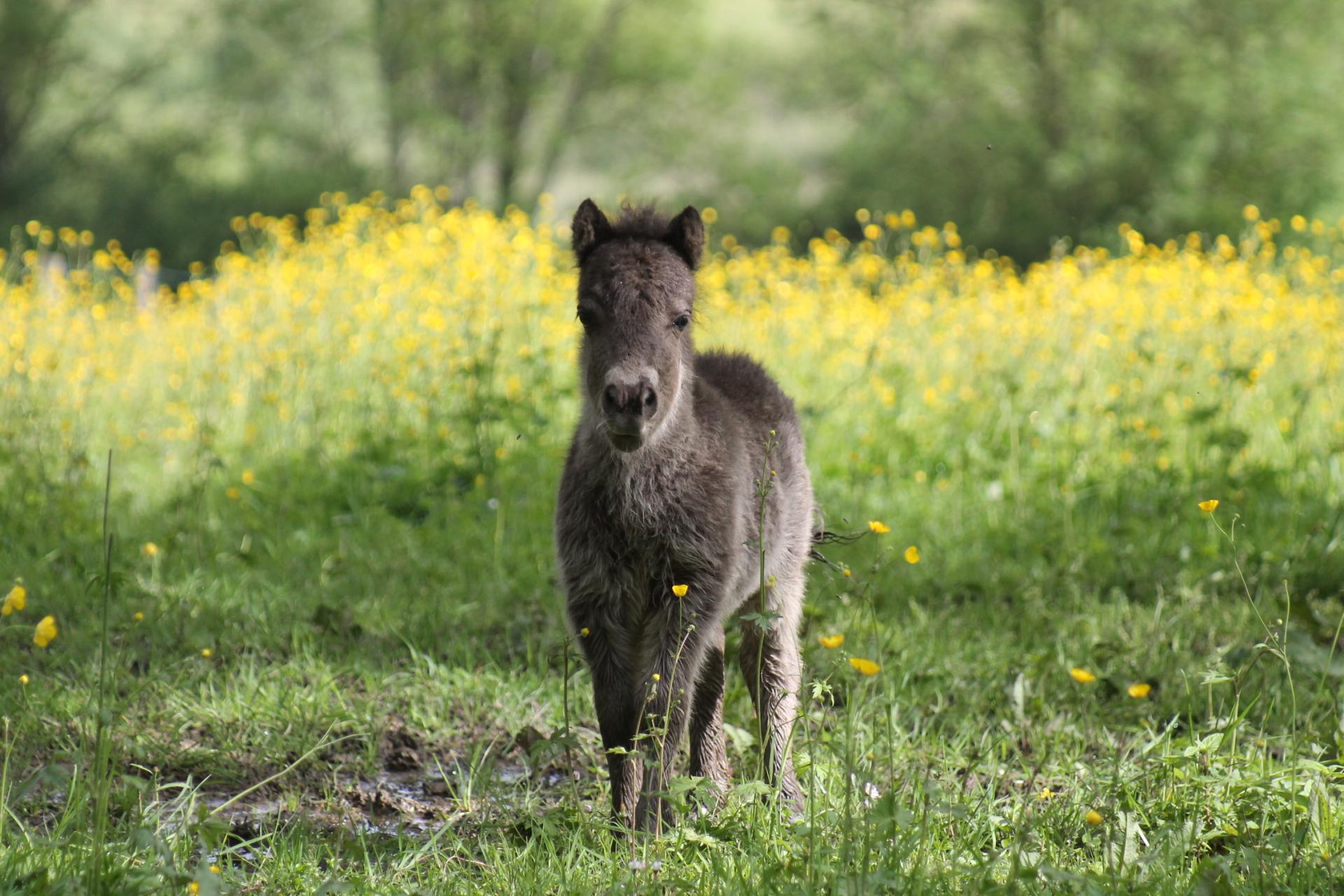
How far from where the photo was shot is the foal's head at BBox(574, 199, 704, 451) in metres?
2.86

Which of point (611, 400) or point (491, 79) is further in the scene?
point (491, 79)

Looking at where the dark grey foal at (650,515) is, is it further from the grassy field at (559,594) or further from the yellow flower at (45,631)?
→ the yellow flower at (45,631)

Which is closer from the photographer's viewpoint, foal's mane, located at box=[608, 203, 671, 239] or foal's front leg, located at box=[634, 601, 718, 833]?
foal's front leg, located at box=[634, 601, 718, 833]

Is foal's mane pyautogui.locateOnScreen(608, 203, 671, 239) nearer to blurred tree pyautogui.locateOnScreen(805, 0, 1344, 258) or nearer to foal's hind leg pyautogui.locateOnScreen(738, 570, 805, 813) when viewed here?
foal's hind leg pyautogui.locateOnScreen(738, 570, 805, 813)

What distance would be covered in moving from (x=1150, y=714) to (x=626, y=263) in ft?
7.99

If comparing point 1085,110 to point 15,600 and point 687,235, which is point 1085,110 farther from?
point 15,600

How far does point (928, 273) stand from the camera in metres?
9.09

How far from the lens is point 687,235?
11.1 ft

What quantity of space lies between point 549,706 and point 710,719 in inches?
27.5

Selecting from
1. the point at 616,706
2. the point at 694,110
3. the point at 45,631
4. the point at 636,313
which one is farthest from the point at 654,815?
the point at 694,110

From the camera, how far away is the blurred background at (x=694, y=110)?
872 inches

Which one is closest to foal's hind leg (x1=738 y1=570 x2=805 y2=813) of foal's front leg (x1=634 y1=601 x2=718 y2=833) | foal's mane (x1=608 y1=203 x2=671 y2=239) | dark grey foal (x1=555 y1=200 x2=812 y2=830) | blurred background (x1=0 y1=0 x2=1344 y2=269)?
dark grey foal (x1=555 y1=200 x2=812 y2=830)

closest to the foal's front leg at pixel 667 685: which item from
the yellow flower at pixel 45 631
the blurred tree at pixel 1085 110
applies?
the yellow flower at pixel 45 631

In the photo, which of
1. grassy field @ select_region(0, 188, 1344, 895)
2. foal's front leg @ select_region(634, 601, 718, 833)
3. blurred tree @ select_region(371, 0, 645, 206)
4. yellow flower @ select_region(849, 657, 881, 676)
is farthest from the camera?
blurred tree @ select_region(371, 0, 645, 206)
